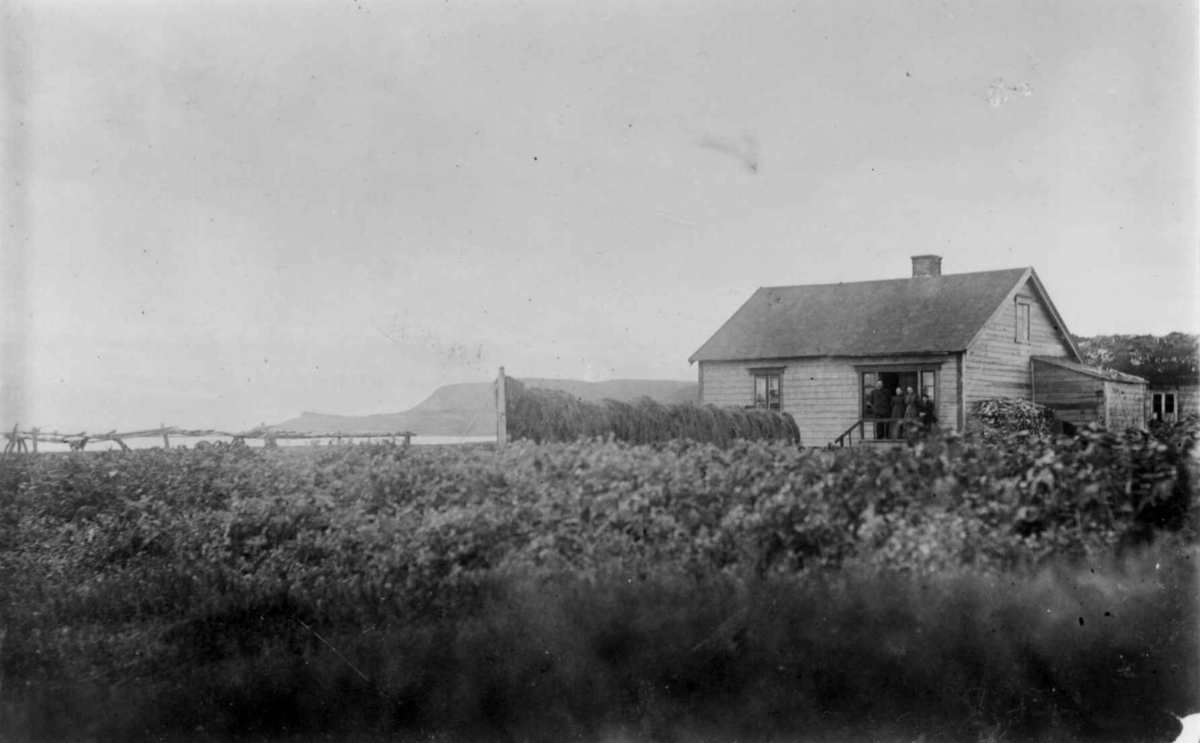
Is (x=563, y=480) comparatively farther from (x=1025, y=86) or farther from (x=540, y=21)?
(x=1025, y=86)

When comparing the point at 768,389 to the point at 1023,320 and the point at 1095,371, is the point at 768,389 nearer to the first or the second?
the point at 1023,320

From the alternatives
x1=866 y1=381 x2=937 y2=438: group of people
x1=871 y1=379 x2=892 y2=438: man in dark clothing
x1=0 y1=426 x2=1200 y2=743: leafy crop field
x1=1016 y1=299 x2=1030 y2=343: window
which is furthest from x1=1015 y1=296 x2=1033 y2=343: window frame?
x1=0 y1=426 x2=1200 y2=743: leafy crop field

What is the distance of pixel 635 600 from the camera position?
17.6ft

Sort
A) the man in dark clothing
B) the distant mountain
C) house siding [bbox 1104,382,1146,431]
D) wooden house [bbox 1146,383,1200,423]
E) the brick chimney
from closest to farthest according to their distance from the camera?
1. wooden house [bbox 1146,383,1200,423]
2. house siding [bbox 1104,382,1146,431]
3. the man in dark clothing
4. the brick chimney
5. the distant mountain

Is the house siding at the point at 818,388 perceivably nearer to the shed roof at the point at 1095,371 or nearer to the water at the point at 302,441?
the shed roof at the point at 1095,371

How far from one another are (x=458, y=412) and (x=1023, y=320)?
5.24 meters

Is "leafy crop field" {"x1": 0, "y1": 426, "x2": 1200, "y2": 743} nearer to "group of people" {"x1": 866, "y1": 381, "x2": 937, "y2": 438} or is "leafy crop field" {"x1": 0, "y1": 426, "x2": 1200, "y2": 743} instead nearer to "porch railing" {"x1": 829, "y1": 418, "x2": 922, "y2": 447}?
"porch railing" {"x1": 829, "y1": 418, "x2": 922, "y2": 447}

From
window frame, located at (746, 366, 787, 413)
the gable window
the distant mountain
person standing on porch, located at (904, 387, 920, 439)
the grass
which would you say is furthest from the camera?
the gable window

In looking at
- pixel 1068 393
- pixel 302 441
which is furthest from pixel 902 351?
pixel 302 441

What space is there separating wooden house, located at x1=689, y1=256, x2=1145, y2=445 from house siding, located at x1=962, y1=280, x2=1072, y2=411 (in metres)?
0.01

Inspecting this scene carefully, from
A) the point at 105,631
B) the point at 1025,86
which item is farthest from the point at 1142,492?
the point at 105,631

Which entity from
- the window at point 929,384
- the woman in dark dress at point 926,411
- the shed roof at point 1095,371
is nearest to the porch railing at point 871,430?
the woman in dark dress at point 926,411

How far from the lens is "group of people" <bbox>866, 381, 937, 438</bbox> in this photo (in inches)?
224

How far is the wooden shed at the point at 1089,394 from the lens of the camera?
17.8 feet
